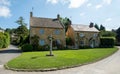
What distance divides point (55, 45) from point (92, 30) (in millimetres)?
15082

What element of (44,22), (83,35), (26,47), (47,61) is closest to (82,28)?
(83,35)

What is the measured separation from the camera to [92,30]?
172 ft

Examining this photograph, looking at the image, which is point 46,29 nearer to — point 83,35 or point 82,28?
point 83,35

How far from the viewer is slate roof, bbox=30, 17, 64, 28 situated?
41.6m

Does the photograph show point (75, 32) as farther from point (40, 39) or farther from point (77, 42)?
point (40, 39)

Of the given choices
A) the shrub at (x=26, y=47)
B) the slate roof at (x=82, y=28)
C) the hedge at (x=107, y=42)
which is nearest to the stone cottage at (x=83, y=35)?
the slate roof at (x=82, y=28)

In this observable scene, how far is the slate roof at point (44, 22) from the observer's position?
4157 centimetres

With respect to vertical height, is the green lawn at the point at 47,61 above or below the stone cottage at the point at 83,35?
below

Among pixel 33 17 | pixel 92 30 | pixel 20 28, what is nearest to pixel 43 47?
pixel 33 17

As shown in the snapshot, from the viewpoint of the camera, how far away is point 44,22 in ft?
142

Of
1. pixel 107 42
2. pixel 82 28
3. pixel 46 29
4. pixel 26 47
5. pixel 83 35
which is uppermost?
pixel 82 28

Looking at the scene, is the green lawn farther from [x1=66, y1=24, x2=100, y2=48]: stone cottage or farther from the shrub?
[x1=66, y1=24, x2=100, y2=48]: stone cottage

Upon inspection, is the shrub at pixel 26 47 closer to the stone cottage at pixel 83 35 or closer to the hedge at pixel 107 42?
the stone cottage at pixel 83 35

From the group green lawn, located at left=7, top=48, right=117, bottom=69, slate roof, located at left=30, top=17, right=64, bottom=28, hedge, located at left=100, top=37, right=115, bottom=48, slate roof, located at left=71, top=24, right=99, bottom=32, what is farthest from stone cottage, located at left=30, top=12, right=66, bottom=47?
green lawn, located at left=7, top=48, right=117, bottom=69
